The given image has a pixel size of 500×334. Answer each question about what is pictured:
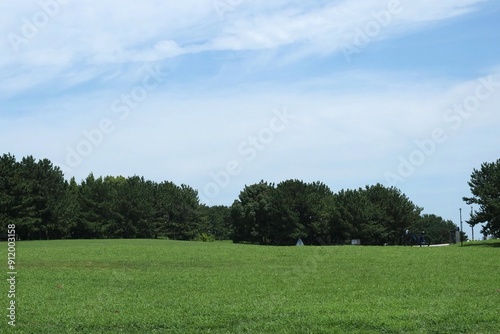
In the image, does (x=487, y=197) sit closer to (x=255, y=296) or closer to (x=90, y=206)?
(x=255, y=296)

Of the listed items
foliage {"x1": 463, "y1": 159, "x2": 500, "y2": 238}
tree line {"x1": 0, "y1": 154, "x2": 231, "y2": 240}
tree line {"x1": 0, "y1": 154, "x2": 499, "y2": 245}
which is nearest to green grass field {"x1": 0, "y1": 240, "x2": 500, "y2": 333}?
foliage {"x1": 463, "y1": 159, "x2": 500, "y2": 238}

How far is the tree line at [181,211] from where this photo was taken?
90562 millimetres

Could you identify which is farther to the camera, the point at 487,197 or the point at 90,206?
the point at 90,206

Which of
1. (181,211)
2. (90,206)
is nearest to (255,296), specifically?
(90,206)

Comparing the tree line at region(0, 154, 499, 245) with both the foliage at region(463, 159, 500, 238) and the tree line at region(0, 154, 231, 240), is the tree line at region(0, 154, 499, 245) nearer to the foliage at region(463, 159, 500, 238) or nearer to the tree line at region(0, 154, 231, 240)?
the tree line at region(0, 154, 231, 240)

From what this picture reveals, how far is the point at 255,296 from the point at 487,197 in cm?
5299

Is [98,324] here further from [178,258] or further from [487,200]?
[487,200]

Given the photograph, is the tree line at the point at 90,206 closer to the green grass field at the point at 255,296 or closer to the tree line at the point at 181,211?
the tree line at the point at 181,211

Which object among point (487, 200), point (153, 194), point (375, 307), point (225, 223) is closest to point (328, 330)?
point (375, 307)

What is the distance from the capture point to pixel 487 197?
67562 millimetres

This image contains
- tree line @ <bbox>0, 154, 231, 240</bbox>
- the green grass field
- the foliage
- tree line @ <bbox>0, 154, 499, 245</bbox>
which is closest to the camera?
the green grass field

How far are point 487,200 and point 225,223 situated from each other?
347ft

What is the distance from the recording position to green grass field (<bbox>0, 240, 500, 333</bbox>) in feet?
50.8

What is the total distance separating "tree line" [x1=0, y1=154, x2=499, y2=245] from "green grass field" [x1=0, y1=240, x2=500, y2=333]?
57419 millimetres
